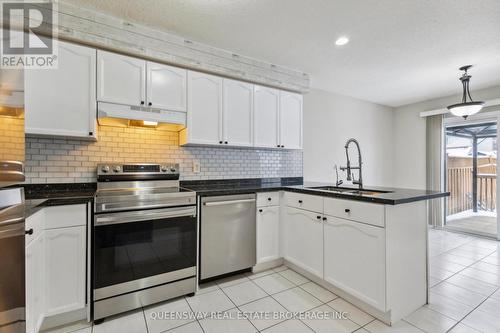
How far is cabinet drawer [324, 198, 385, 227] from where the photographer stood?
1.71 meters

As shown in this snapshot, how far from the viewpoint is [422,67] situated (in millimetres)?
3078

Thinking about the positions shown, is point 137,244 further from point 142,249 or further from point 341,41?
point 341,41

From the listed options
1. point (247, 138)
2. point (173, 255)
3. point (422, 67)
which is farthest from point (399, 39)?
point (173, 255)

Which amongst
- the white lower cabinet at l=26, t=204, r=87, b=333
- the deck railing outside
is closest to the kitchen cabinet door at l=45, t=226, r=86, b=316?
the white lower cabinet at l=26, t=204, r=87, b=333

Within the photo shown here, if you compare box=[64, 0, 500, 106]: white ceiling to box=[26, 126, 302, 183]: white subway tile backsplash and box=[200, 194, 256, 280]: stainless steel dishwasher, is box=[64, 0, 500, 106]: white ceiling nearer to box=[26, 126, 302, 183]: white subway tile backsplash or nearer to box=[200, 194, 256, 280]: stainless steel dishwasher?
box=[26, 126, 302, 183]: white subway tile backsplash

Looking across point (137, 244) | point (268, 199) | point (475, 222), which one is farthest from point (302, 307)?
point (475, 222)

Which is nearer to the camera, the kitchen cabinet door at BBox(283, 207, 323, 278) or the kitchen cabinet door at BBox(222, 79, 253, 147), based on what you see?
the kitchen cabinet door at BBox(283, 207, 323, 278)

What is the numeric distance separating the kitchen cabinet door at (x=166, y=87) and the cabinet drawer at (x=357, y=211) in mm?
1747

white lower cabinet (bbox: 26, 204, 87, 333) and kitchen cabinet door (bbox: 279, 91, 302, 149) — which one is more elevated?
kitchen cabinet door (bbox: 279, 91, 302, 149)

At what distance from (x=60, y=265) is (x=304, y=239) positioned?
6.83 ft

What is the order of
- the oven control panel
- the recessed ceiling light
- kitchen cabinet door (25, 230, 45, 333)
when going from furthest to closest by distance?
the recessed ceiling light → the oven control panel → kitchen cabinet door (25, 230, 45, 333)

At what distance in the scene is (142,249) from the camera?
188 centimetres

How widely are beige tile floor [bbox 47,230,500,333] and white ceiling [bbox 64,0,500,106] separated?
8.24 ft

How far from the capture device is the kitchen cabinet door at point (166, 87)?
7.27ft
